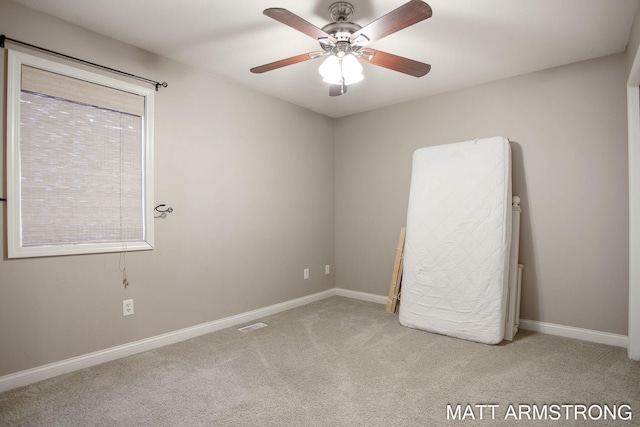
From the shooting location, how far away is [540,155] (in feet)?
10.2

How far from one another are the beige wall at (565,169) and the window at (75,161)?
2819 mm

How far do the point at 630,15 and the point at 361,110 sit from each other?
8.27ft

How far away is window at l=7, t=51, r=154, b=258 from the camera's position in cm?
217

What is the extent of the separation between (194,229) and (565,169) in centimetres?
327

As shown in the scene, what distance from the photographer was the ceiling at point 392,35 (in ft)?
7.13

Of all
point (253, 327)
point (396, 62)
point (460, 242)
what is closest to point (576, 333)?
point (460, 242)

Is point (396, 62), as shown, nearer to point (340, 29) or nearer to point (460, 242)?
point (340, 29)

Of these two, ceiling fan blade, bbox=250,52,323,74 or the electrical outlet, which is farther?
the electrical outlet

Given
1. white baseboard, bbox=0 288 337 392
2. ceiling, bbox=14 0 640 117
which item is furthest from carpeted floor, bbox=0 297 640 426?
ceiling, bbox=14 0 640 117

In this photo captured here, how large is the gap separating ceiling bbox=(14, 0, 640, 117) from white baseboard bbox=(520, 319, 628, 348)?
7.42 feet

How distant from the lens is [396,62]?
7.29 feet

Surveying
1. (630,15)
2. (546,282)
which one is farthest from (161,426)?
(630,15)

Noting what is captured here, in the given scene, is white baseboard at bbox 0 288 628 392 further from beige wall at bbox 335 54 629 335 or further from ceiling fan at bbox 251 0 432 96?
ceiling fan at bbox 251 0 432 96

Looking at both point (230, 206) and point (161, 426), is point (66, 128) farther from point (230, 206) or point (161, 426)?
point (161, 426)
